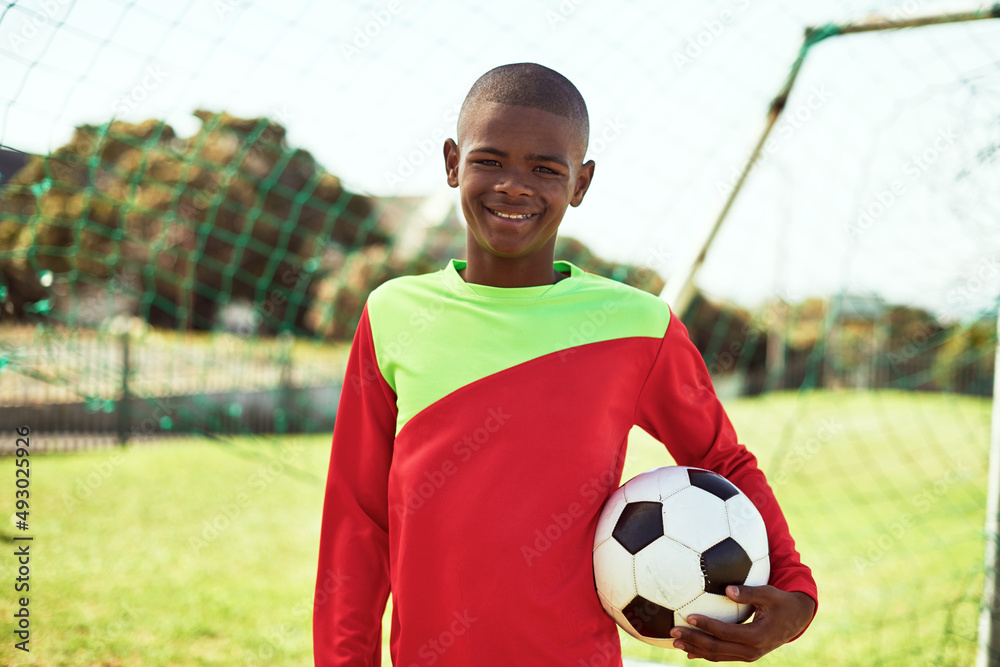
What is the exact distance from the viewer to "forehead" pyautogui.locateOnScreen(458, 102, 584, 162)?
1297 mm

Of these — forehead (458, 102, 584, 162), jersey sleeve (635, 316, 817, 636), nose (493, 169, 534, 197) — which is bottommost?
jersey sleeve (635, 316, 817, 636)

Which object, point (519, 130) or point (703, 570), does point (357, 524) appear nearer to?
point (703, 570)

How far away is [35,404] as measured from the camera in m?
7.97

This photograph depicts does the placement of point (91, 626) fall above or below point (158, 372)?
below

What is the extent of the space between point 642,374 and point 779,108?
5.34 ft

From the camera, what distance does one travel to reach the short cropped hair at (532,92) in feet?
4.31

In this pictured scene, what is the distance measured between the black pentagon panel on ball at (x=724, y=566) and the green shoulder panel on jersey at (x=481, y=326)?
41 cm

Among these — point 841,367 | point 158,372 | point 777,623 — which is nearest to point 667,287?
point 777,623

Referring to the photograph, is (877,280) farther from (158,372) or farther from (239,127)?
(158,372)
